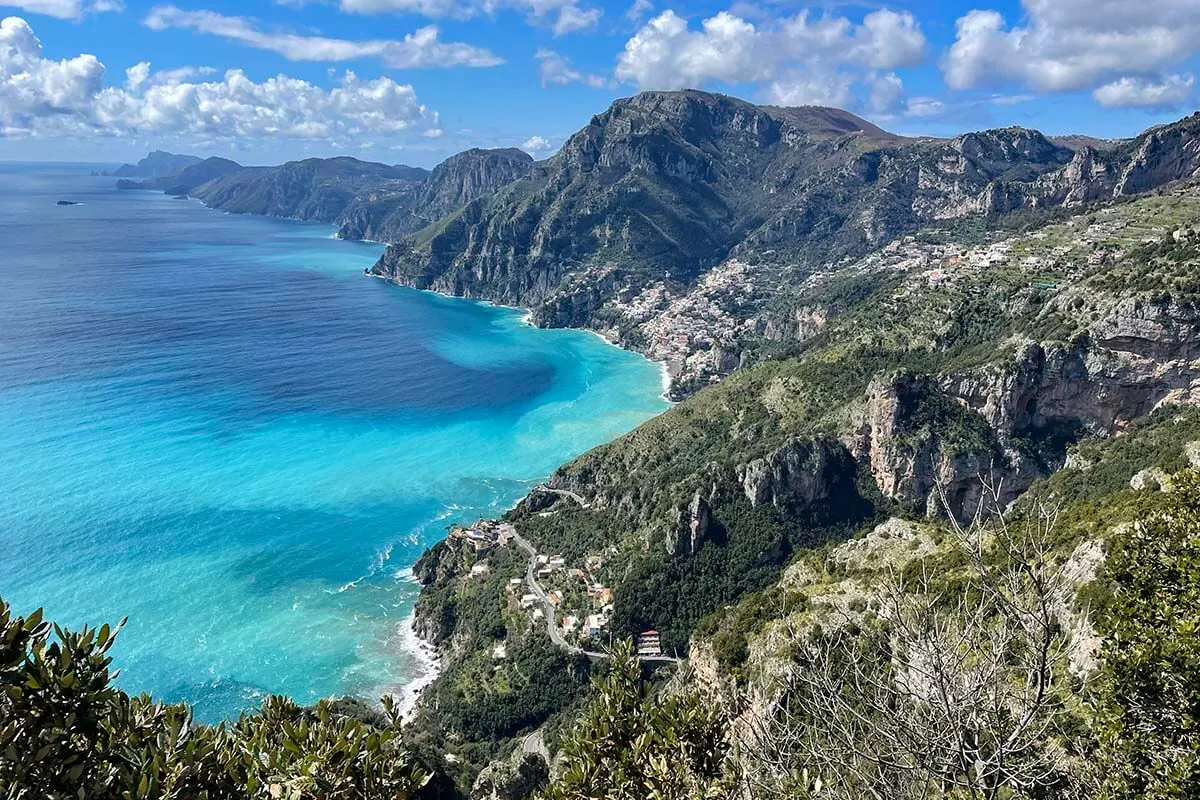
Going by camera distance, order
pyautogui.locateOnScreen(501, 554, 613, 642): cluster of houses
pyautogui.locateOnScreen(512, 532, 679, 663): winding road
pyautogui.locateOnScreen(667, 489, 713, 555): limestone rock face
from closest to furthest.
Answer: pyautogui.locateOnScreen(512, 532, 679, 663): winding road < pyautogui.locateOnScreen(501, 554, 613, 642): cluster of houses < pyautogui.locateOnScreen(667, 489, 713, 555): limestone rock face

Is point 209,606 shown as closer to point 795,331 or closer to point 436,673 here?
point 436,673

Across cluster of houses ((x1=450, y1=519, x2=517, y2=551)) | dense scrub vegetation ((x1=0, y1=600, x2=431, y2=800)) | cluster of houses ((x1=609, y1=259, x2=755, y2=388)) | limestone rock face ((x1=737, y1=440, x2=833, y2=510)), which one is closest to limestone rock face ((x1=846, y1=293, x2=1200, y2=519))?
limestone rock face ((x1=737, y1=440, x2=833, y2=510))

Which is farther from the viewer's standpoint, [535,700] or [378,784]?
[535,700]

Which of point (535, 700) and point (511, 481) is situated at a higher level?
point (511, 481)

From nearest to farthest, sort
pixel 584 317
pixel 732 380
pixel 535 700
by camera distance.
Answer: pixel 535 700, pixel 732 380, pixel 584 317

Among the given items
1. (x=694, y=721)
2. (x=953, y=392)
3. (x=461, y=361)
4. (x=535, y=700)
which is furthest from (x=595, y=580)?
(x=461, y=361)

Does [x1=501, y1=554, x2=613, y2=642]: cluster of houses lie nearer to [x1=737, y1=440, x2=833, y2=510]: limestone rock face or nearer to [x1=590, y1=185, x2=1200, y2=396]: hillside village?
[x1=737, y1=440, x2=833, y2=510]: limestone rock face

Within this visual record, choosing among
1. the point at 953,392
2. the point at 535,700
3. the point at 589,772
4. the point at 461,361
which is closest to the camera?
the point at 589,772

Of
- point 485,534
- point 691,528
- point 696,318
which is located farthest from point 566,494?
point 696,318

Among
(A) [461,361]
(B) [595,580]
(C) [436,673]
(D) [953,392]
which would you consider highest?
(D) [953,392]
